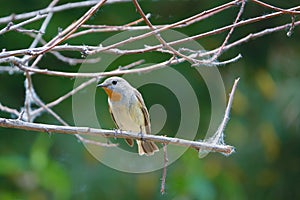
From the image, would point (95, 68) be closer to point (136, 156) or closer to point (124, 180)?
point (136, 156)

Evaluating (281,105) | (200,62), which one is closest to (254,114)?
(281,105)

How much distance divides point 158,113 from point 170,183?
0.51 meters

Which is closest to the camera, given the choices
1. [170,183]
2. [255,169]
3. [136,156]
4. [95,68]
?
[95,68]

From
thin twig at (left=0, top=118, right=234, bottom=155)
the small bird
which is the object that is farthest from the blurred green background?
thin twig at (left=0, top=118, right=234, bottom=155)

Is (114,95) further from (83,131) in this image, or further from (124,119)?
(83,131)

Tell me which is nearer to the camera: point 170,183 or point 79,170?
point 170,183

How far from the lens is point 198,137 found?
5.17 m

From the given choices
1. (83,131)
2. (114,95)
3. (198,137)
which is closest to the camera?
(83,131)

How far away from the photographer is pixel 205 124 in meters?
5.38

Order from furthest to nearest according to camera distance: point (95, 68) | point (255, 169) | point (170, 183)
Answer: point (255, 169), point (170, 183), point (95, 68)

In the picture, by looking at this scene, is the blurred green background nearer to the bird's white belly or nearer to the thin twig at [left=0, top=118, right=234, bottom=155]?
the bird's white belly

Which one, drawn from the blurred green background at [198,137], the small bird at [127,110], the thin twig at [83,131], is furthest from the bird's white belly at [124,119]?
the blurred green background at [198,137]

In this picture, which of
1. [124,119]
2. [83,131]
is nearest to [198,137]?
[124,119]

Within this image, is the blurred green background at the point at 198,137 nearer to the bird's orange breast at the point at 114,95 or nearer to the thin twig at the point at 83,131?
the bird's orange breast at the point at 114,95
